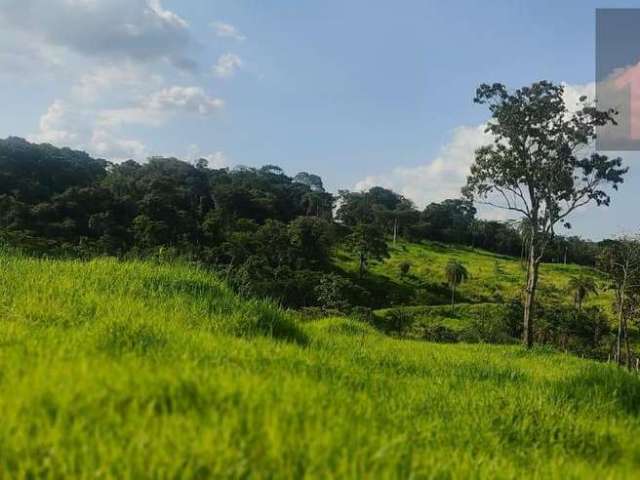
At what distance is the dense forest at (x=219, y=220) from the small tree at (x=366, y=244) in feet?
0.74

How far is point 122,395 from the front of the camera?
315 centimetres

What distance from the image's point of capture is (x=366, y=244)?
10531 cm

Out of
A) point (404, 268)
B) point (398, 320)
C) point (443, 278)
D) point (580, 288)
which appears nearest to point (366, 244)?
point (404, 268)

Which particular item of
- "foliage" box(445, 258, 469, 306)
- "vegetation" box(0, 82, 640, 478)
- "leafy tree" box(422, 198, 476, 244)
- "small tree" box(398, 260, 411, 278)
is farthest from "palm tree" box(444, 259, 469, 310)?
"vegetation" box(0, 82, 640, 478)

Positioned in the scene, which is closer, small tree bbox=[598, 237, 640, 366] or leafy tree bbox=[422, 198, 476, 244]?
small tree bbox=[598, 237, 640, 366]

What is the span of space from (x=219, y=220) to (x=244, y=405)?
325ft

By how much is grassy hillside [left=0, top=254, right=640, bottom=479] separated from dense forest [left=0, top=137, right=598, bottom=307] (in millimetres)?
35213

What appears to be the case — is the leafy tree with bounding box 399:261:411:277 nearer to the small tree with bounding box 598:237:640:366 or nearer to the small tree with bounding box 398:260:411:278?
the small tree with bounding box 398:260:411:278

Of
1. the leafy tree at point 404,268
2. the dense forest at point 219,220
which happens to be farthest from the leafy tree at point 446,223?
the leafy tree at point 404,268

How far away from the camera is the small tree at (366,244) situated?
105688 mm

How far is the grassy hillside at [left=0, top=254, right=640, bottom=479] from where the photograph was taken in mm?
2596

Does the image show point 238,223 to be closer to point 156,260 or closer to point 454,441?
point 156,260

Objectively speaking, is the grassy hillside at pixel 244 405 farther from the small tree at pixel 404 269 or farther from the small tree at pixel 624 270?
the small tree at pixel 404 269

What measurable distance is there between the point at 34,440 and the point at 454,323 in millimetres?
76194
